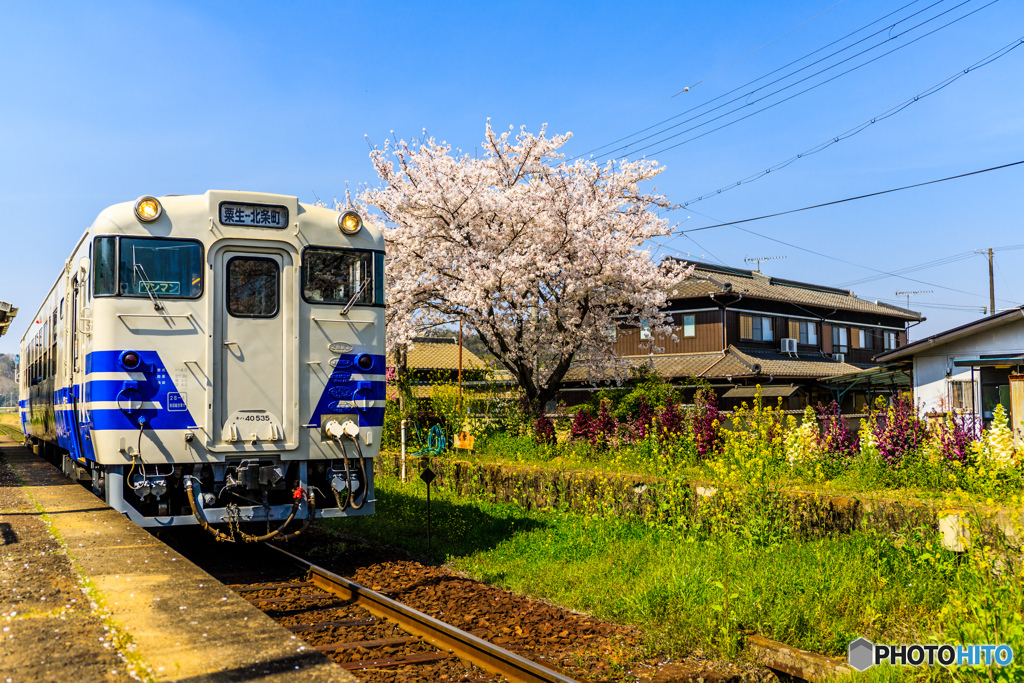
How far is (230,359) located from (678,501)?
17.9ft

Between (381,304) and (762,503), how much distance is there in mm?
4709

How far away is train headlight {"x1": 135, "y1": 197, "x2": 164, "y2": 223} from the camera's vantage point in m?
8.05

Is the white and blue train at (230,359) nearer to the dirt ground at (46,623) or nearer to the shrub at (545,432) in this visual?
the dirt ground at (46,623)

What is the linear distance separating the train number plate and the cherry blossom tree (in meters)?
9.31

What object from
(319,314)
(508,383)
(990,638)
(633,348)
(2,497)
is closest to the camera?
(990,638)

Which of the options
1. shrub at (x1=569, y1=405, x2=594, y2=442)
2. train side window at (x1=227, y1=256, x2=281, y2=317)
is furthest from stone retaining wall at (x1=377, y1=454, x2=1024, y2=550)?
train side window at (x1=227, y1=256, x2=281, y2=317)

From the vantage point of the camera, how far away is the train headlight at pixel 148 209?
26.4 ft

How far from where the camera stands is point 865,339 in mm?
42844

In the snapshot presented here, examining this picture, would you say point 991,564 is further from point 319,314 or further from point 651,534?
point 319,314

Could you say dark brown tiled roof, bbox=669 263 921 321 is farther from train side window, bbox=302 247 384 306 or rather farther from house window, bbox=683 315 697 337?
train side window, bbox=302 247 384 306

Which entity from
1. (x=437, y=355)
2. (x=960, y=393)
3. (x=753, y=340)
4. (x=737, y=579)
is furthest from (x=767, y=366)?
(x=737, y=579)

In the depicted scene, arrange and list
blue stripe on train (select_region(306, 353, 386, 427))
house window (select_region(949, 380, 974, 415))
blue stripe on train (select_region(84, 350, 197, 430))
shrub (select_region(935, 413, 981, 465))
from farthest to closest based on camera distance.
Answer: house window (select_region(949, 380, 974, 415))
shrub (select_region(935, 413, 981, 465))
blue stripe on train (select_region(306, 353, 386, 427))
blue stripe on train (select_region(84, 350, 197, 430))

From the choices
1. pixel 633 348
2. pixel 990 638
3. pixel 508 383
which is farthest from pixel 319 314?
pixel 633 348

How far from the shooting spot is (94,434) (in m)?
7.88
